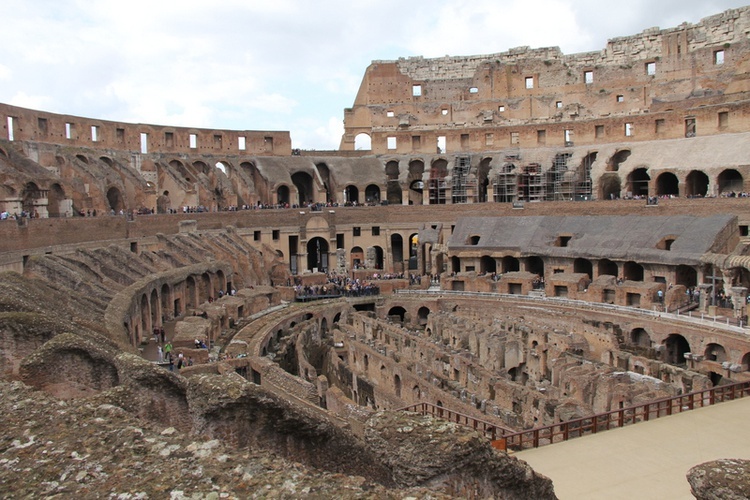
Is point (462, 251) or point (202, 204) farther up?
point (202, 204)

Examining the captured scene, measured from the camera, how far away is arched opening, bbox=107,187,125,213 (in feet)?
122

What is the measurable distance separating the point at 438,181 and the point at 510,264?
1109 centimetres

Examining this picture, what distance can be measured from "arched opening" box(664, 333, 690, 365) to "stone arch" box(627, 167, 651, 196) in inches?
648

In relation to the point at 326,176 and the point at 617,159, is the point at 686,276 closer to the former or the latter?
the point at 617,159

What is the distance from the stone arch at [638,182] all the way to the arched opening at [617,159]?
1.10m

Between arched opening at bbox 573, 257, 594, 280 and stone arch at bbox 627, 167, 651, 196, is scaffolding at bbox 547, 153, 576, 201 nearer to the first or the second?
stone arch at bbox 627, 167, 651, 196

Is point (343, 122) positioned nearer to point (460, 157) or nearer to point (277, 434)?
point (460, 157)

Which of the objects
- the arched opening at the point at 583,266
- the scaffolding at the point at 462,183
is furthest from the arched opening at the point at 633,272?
the scaffolding at the point at 462,183

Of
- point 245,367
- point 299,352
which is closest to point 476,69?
point 299,352

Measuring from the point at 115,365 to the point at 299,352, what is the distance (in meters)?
13.4

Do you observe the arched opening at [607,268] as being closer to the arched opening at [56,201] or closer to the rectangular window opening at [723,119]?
the rectangular window opening at [723,119]

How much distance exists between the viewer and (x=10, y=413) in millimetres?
5406

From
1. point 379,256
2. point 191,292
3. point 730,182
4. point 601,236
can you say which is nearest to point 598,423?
point 191,292

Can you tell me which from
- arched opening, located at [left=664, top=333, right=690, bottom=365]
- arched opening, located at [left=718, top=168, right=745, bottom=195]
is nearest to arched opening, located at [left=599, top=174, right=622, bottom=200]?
arched opening, located at [left=718, top=168, right=745, bottom=195]
